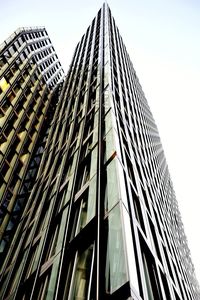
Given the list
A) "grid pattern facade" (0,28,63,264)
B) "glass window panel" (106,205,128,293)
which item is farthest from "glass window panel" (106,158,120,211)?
"grid pattern facade" (0,28,63,264)

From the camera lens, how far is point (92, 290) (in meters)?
6.77

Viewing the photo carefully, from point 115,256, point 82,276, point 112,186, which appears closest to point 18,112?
point 112,186

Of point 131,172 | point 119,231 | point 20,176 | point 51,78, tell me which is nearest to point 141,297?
point 119,231

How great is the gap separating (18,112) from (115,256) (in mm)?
26351

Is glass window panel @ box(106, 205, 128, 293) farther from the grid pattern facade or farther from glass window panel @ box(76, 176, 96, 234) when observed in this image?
the grid pattern facade

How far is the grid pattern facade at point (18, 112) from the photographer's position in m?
22.9

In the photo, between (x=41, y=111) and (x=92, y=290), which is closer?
(x=92, y=290)

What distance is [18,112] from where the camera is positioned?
29.6 m

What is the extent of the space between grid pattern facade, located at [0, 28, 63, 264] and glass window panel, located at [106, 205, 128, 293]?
15479 millimetres

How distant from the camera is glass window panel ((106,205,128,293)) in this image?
6.13 metres

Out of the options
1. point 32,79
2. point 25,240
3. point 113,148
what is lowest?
point 25,240

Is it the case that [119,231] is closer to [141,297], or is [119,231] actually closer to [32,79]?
[141,297]

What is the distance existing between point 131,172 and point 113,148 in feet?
11.5

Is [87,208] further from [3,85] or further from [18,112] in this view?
[18,112]
